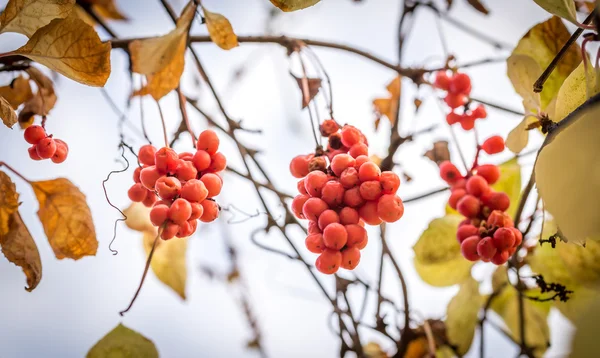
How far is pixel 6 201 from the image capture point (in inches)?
16.9

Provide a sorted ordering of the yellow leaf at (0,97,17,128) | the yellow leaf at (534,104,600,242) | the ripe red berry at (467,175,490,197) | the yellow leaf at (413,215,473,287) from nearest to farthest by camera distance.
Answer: the yellow leaf at (534,104,600,242)
the yellow leaf at (0,97,17,128)
the ripe red berry at (467,175,490,197)
the yellow leaf at (413,215,473,287)

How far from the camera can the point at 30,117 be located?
51 centimetres

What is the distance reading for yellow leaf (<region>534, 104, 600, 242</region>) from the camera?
0.27m

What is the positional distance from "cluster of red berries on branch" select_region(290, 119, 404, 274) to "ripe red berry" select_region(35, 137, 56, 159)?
10.5 inches

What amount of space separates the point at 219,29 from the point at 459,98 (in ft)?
1.20

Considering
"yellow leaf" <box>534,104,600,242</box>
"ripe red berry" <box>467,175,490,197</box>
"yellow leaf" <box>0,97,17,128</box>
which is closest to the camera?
"yellow leaf" <box>534,104,600,242</box>

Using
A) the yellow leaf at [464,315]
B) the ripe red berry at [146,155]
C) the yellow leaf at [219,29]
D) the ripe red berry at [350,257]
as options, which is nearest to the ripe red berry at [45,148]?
the ripe red berry at [146,155]

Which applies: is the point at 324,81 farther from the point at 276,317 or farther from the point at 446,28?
the point at 276,317

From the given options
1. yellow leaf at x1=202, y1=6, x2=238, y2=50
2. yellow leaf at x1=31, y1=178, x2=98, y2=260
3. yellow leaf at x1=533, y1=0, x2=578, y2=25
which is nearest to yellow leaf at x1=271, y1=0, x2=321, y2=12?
yellow leaf at x1=202, y1=6, x2=238, y2=50

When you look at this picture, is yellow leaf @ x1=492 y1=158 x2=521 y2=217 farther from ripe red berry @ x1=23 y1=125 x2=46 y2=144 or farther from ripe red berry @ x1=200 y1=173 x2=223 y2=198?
ripe red berry @ x1=23 y1=125 x2=46 y2=144

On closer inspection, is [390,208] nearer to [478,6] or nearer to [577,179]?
[577,179]

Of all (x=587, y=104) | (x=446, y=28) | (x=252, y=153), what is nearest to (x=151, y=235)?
(x=252, y=153)

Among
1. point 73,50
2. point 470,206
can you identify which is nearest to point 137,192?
point 73,50

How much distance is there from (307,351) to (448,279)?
0.52m
